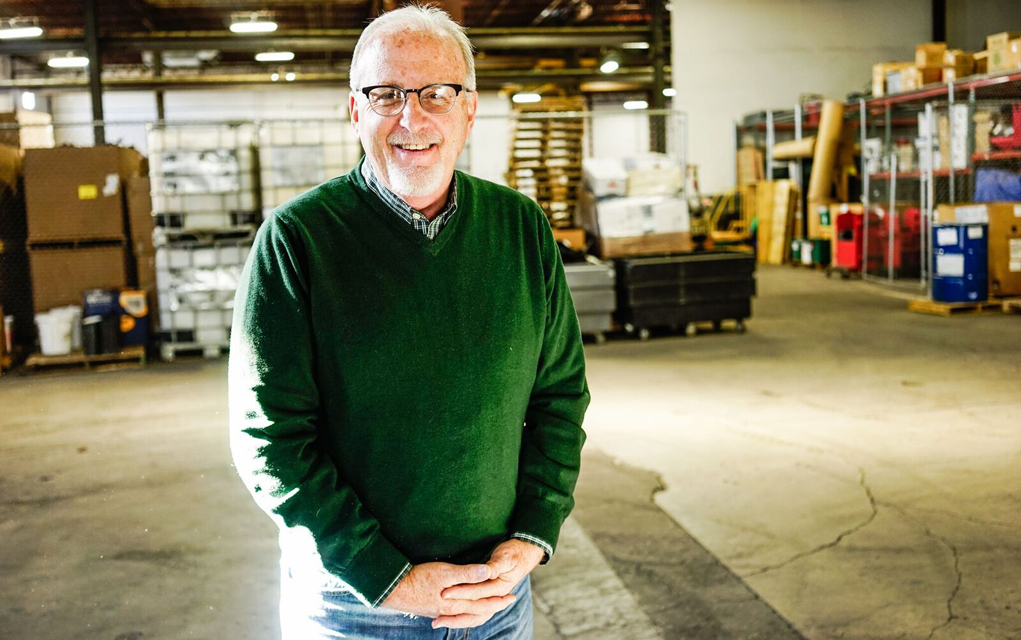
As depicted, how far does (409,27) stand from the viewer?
1479mm

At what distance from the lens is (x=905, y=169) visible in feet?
51.6

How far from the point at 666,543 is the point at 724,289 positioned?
6169 millimetres

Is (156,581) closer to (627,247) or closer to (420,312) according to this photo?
(420,312)

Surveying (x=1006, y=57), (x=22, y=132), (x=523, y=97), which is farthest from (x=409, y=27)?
(x=523, y=97)

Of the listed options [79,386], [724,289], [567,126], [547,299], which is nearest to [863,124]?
[567,126]

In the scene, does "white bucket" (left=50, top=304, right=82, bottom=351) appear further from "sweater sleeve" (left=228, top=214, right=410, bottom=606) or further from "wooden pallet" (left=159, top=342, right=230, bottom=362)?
"sweater sleeve" (left=228, top=214, right=410, bottom=606)

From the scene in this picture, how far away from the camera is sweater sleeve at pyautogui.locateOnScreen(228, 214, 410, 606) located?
1.39 m

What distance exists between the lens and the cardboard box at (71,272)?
9203 millimetres

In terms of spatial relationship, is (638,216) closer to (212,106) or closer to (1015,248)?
(1015,248)

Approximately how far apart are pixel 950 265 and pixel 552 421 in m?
10.6

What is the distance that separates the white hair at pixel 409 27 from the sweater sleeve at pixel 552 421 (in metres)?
0.38

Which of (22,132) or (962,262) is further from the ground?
(22,132)

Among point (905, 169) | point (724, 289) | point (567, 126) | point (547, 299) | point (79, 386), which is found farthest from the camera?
point (905, 169)

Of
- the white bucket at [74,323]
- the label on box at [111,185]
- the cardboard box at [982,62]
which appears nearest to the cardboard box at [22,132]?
the label on box at [111,185]
